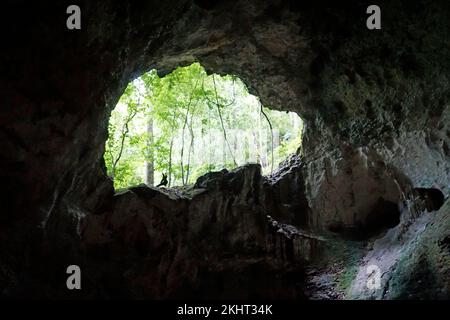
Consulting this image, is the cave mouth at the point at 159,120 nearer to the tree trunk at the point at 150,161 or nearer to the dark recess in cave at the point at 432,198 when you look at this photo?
the tree trunk at the point at 150,161

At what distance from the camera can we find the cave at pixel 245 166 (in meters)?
5.16

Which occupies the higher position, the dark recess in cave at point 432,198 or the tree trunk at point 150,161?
the tree trunk at point 150,161

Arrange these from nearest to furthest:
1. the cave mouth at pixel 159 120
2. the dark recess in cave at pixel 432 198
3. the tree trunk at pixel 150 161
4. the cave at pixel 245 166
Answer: the cave at pixel 245 166
the dark recess in cave at pixel 432 198
the cave mouth at pixel 159 120
the tree trunk at pixel 150 161

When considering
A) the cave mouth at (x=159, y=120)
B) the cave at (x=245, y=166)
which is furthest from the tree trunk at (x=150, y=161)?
the cave at (x=245, y=166)

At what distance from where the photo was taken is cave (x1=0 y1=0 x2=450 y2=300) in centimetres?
516

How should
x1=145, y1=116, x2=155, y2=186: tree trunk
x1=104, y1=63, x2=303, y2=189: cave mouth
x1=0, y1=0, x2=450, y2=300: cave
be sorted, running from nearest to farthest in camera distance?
x1=0, y1=0, x2=450, y2=300: cave
x1=104, y1=63, x2=303, y2=189: cave mouth
x1=145, y1=116, x2=155, y2=186: tree trunk

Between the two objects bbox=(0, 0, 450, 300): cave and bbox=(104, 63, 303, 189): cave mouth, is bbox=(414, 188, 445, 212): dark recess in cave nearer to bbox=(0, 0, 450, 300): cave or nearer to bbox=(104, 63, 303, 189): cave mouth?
bbox=(0, 0, 450, 300): cave

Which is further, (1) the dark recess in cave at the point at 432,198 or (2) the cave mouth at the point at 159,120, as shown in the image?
(2) the cave mouth at the point at 159,120

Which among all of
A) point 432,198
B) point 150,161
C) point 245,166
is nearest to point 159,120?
point 150,161

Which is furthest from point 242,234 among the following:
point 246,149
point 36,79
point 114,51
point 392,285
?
point 246,149

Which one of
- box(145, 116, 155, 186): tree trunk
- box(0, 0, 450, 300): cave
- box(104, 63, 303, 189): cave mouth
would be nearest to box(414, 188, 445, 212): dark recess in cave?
box(0, 0, 450, 300): cave

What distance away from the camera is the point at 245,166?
9.88m

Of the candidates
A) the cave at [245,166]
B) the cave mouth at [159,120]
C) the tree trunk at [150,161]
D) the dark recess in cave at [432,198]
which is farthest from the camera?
the tree trunk at [150,161]

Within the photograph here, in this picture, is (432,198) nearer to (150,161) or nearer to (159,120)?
(150,161)
